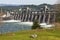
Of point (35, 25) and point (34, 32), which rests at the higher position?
point (35, 25)

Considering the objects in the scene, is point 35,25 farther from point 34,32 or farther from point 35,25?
point 34,32

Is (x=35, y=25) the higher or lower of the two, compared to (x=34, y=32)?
higher

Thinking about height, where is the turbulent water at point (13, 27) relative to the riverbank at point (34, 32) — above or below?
above

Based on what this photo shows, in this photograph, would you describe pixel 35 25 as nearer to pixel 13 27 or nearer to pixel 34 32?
pixel 34 32

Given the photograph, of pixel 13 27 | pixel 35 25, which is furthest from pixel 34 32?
pixel 13 27

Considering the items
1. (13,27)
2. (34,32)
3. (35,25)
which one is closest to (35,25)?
(35,25)

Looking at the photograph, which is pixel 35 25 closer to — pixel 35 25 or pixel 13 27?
pixel 35 25
